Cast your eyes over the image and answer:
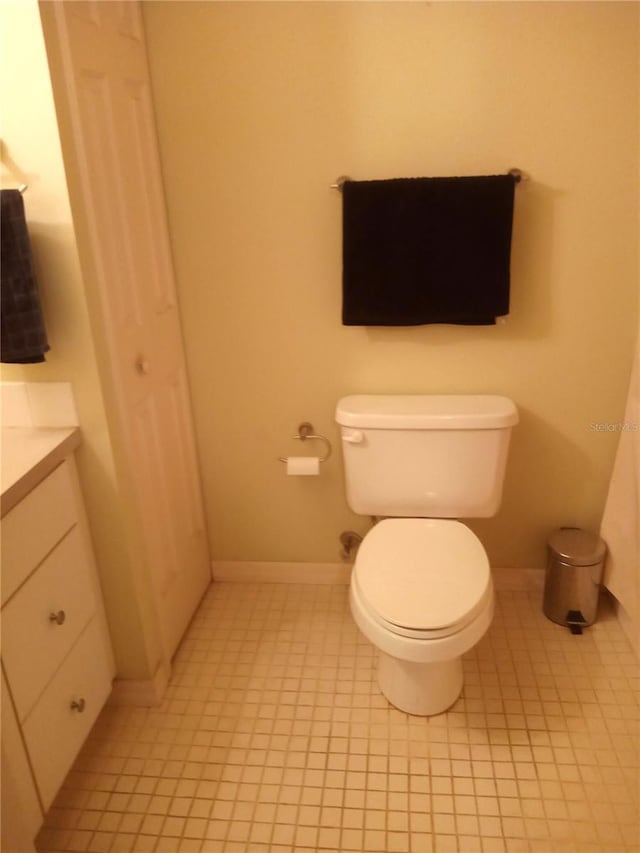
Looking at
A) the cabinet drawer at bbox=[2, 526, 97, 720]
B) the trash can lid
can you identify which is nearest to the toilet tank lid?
the trash can lid

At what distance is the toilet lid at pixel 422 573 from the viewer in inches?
59.4

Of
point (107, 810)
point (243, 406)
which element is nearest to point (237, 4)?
point (243, 406)

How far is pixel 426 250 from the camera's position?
1781mm

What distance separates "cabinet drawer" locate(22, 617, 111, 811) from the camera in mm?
1353

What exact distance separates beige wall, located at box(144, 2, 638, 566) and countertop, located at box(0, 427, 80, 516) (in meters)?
0.67

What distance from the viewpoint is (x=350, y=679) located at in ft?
6.24

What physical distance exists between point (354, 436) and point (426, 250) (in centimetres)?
57

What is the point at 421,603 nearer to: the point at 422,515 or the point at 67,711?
the point at 422,515

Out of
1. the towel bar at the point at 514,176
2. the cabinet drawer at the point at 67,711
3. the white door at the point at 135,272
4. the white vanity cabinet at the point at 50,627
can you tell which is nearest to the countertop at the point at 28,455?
the white vanity cabinet at the point at 50,627

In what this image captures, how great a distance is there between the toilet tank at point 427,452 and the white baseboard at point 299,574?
1.44ft

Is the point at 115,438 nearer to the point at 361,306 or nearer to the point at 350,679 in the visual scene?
the point at 361,306

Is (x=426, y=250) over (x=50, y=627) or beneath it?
over

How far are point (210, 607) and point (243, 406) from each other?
28.7 inches

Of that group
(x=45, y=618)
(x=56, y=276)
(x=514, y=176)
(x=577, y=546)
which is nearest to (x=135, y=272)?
(x=56, y=276)
